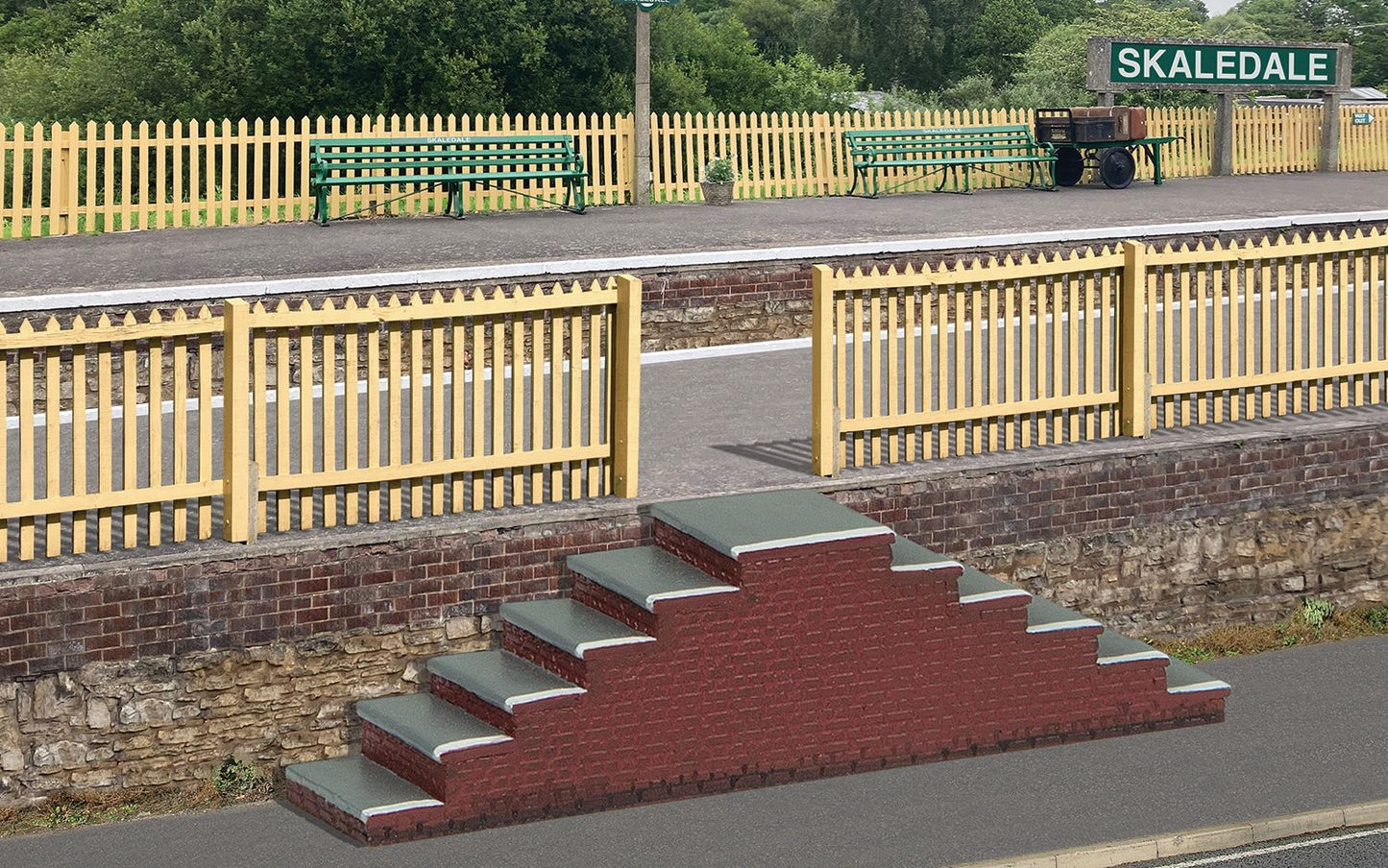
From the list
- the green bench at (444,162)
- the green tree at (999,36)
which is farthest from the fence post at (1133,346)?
the green tree at (999,36)

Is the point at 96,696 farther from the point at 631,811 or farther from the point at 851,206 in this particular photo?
the point at 851,206

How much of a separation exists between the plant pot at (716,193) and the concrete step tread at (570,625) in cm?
1445

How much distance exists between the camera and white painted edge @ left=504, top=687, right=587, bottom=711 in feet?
28.6

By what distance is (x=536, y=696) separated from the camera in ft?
28.7

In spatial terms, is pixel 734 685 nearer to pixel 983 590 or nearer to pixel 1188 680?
pixel 983 590

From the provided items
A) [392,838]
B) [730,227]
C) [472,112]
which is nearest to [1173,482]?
[392,838]

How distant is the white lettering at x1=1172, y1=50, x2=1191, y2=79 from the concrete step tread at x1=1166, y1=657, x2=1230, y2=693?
1872 cm

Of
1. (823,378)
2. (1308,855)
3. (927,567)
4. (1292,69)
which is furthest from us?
(1292,69)

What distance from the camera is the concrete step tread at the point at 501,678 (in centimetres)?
881

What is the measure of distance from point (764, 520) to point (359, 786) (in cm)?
223

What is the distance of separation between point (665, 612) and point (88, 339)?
289 cm

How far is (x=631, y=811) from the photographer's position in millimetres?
8922

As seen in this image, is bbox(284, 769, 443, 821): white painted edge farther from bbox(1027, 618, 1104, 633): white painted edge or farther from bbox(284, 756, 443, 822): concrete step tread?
bbox(1027, 618, 1104, 633): white painted edge

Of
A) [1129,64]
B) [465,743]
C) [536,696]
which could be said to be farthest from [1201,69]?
[465,743]
